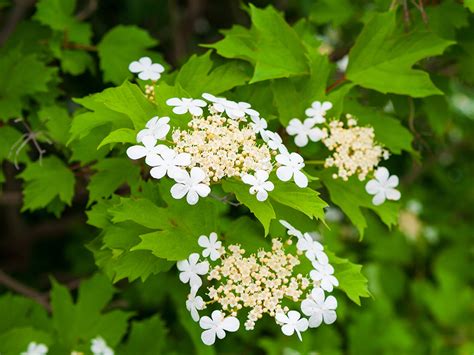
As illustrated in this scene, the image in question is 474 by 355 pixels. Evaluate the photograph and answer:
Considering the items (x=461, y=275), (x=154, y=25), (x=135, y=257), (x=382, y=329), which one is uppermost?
(x=135, y=257)

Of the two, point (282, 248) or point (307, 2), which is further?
point (307, 2)

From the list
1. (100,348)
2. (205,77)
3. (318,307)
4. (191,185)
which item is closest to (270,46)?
(205,77)

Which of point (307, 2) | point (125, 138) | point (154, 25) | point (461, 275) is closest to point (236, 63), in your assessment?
point (125, 138)

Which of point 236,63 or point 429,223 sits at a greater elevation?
point 236,63

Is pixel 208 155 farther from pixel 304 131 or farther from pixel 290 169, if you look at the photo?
pixel 304 131

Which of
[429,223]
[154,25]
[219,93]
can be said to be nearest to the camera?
[219,93]

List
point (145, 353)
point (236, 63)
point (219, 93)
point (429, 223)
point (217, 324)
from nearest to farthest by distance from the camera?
point (217, 324) → point (219, 93) → point (236, 63) → point (145, 353) → point (429, 223)

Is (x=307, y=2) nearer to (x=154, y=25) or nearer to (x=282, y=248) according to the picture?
(x=154, y=25)
